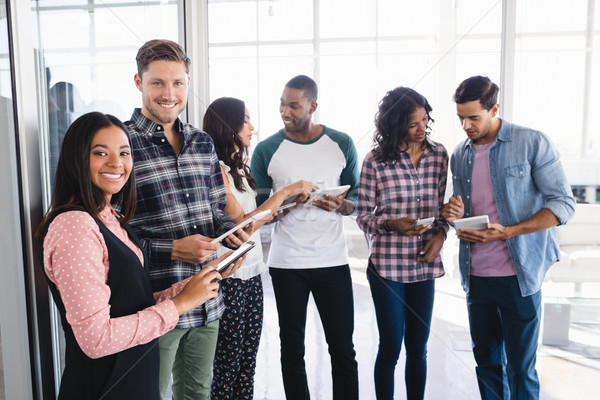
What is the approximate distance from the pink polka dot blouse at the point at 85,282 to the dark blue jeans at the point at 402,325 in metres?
0.88

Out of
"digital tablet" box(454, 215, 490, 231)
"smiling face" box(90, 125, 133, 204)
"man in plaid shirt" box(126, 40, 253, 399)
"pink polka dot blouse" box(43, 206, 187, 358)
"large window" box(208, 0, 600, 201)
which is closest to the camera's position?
"pink polka dot blouse" box(43, 206, 187, 358)

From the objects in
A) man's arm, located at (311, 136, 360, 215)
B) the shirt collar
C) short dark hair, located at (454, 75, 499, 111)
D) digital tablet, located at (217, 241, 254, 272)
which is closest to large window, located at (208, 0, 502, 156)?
man's arm, located at (311, 136, 360, 215)

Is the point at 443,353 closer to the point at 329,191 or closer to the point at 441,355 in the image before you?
the point at 441,355

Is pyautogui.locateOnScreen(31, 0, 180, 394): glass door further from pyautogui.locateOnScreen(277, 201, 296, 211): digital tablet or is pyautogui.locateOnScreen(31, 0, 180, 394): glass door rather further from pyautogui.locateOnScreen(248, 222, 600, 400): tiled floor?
pyautogui.locateOnScreen(248, 222, 600, 400): tiled floor

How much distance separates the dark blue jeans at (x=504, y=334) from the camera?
1302mm

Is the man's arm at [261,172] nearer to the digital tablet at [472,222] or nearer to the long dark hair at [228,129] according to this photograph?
the long dark hair at [228,129]

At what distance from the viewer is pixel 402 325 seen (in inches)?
56.5

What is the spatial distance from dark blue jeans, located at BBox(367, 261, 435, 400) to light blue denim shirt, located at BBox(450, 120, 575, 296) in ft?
0.92

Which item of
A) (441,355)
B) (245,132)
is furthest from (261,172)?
(441,355)

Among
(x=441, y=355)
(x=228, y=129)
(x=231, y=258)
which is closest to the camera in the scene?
(x=231, y=258)

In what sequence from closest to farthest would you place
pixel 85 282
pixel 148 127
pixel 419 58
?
pixel 85 282, pixel 148 127, pixel 419 58

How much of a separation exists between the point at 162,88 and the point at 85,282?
1.66 ft

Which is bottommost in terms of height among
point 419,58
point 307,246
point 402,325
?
point 402,325

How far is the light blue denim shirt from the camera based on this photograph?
50.3 inches
